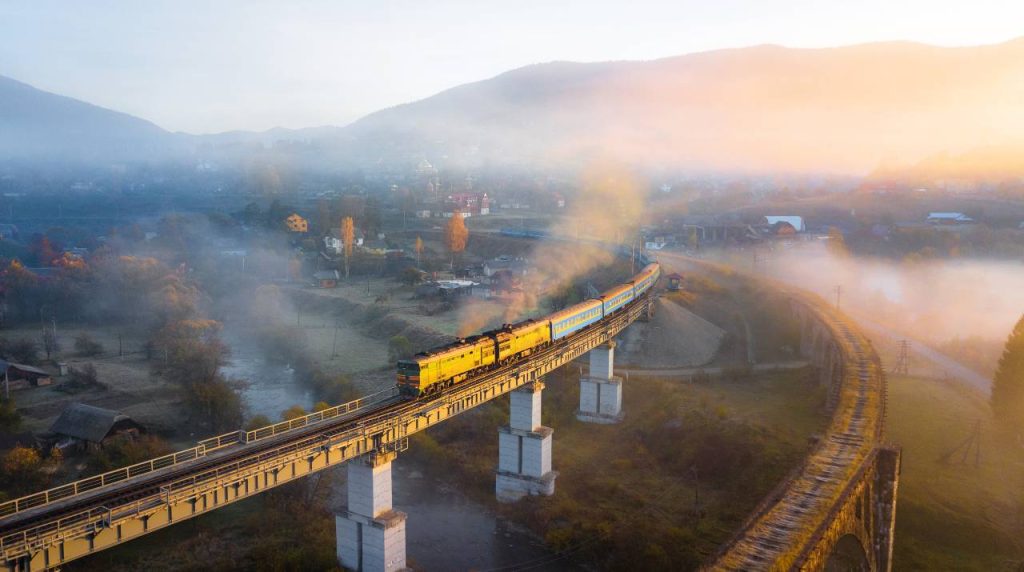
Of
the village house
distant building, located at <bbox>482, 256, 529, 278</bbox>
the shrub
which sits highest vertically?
the village house

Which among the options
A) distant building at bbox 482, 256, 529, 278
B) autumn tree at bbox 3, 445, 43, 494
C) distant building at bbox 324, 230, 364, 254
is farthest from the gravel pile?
distant building at bbox 324, 230, 364, 254

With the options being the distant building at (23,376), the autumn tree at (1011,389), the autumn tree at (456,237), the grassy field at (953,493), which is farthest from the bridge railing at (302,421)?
the autumn tree at (456,237)

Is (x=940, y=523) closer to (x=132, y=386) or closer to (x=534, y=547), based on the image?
(x=534, y=547)

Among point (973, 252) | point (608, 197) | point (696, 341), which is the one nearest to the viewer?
point (696, 341)

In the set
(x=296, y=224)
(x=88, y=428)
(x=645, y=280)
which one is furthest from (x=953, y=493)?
(x=296, y=224)

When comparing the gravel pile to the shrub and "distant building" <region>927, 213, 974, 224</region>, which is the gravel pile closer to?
the shrub

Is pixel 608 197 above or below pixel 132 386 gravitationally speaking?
above

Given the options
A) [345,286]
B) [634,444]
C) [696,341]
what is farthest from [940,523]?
[345,286]
